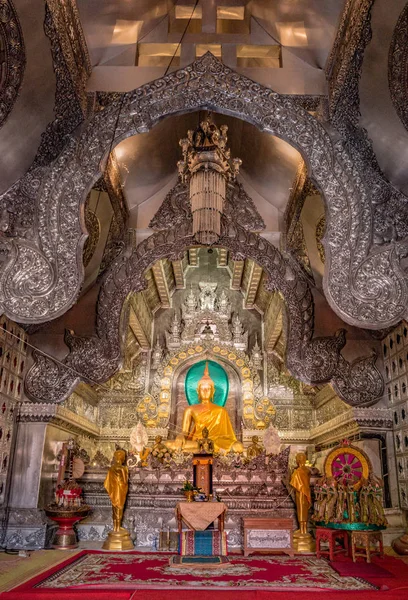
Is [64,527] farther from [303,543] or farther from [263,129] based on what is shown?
[263,129]

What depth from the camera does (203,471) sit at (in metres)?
7.32

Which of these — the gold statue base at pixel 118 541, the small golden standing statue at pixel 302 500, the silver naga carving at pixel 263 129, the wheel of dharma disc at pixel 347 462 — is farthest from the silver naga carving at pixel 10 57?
the wheel of dharma disc at pixel 347 462

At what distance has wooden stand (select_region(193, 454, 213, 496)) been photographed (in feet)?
23.8

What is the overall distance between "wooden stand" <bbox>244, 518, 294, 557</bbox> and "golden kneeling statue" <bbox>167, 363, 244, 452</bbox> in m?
3.35

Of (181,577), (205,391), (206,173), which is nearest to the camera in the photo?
(181,577)

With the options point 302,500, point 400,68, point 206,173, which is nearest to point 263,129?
point 206,173

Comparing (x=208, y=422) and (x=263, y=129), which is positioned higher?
(x=263, y=129)

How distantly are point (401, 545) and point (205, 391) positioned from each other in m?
5.77

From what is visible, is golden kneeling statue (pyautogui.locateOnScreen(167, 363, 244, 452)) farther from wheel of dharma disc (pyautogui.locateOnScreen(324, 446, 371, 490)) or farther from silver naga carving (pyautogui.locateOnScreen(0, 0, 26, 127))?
silver naga carving (pyautogui.locateOnScreen(0, 0, 26, 127))

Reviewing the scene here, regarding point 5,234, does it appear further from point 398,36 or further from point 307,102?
point 398,36

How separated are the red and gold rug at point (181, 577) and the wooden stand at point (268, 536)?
0.34 meters

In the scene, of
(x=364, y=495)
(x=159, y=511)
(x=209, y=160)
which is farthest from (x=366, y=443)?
(x=209, y=160)

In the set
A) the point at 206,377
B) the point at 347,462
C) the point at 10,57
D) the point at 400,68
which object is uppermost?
the point at 400,68

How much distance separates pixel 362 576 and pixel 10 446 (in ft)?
16.3
